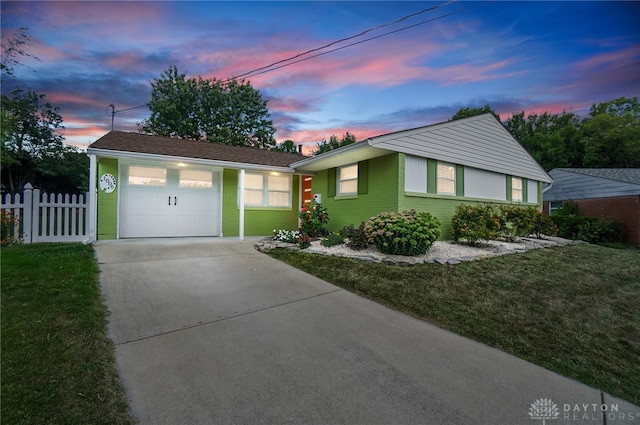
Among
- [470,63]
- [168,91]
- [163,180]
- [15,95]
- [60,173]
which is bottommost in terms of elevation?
[163,180]

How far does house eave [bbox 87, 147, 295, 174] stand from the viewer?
778 centimetres

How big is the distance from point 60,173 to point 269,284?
70.2 feet

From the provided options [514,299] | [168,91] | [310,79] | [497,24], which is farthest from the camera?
[168,91]

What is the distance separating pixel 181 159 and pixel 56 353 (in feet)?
23.5

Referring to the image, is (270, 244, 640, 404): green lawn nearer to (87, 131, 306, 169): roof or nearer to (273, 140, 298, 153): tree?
(87, 131, 306, 169): roof

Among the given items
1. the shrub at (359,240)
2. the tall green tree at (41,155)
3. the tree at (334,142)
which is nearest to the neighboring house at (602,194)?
the shrub at (359,240)

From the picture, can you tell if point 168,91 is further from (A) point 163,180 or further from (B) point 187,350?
(B) point 187,350

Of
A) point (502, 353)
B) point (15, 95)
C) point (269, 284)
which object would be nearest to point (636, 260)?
point (502, 353)

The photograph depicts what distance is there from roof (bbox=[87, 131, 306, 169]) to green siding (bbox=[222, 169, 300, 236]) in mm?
827

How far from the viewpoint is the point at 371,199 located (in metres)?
8.91

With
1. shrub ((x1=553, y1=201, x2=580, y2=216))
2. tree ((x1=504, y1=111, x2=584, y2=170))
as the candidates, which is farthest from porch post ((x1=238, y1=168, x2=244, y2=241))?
tree ((x1=504, y1=111, x2=584, y2=170))

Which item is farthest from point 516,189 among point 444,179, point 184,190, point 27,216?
point 27,216

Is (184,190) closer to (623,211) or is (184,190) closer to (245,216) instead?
(245,216)

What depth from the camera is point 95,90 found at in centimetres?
1169
